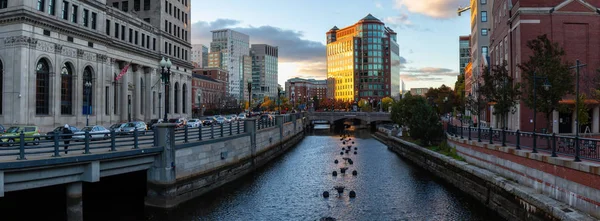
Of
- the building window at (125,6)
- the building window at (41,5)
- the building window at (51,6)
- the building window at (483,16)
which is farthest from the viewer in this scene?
the building window at (483,16)

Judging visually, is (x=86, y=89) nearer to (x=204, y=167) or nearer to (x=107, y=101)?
(x=107, y=101)

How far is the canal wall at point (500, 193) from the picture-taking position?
16.0m

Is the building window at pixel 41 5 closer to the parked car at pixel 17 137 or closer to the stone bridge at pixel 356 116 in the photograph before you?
the parked car at pixel 17 137

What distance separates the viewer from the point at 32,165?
15.9 metres

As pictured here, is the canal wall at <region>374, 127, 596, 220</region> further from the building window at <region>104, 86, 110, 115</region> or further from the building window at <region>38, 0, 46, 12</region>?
the building window at <region>104, 86, 110, 115</region>

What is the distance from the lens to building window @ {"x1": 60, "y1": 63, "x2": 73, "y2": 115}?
177 ft

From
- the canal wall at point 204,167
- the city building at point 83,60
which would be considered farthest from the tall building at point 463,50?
the canal wall at point 204,167

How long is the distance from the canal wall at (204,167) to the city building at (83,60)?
2396 cm

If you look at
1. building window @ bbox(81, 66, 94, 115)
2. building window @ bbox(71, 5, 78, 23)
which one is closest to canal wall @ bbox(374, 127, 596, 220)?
building window @ bbox(81, 66, 94, 115)

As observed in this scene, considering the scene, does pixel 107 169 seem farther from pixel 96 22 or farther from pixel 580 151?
pixel 96 22

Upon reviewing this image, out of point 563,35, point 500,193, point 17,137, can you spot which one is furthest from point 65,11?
point 563,35

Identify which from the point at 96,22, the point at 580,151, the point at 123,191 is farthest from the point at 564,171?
the point at 96,22

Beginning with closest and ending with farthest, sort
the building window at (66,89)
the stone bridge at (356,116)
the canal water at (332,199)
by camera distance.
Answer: the canal water at (332,199) < the building window at (66,89) < the stone bridge at (356,116)

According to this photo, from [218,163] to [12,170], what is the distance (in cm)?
1453
